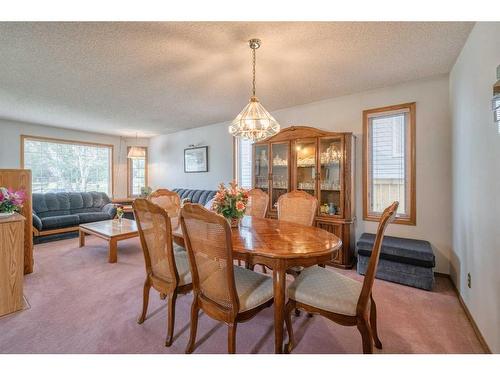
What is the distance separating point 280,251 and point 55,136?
6.24 metres

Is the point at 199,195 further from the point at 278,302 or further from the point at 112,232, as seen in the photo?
the point at 278,302

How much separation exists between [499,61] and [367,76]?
1435 millimetres

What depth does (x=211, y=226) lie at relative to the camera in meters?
1.36

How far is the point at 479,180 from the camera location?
1.89 metres

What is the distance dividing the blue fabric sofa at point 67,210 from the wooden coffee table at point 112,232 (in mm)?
721

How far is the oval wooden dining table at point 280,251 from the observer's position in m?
1.48

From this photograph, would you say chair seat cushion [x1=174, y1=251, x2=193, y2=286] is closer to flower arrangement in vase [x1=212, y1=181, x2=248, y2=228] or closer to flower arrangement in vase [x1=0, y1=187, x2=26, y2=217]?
flower arrangement in vase [x1=212, y1=181, x2=248, y2=228]

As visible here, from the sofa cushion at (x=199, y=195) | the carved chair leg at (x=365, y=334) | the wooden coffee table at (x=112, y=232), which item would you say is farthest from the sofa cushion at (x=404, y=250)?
the wooden coffee table at (x=112, y=232)

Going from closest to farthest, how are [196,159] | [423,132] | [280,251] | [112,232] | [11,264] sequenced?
1. [280,251]
2. [11,264]
3. [423,132]
4. [112,232]
5. [196,159]

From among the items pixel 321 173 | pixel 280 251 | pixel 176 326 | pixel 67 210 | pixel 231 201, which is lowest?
pixel 176 326

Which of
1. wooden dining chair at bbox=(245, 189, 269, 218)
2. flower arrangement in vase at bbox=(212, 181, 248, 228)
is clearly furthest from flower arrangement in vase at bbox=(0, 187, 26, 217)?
wooden dining chair at bbox=(245, 189, 269, 218)

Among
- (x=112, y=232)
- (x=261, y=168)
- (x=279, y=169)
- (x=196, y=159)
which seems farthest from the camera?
(x=196, y=159)

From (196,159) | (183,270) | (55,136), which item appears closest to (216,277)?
(183,270)
